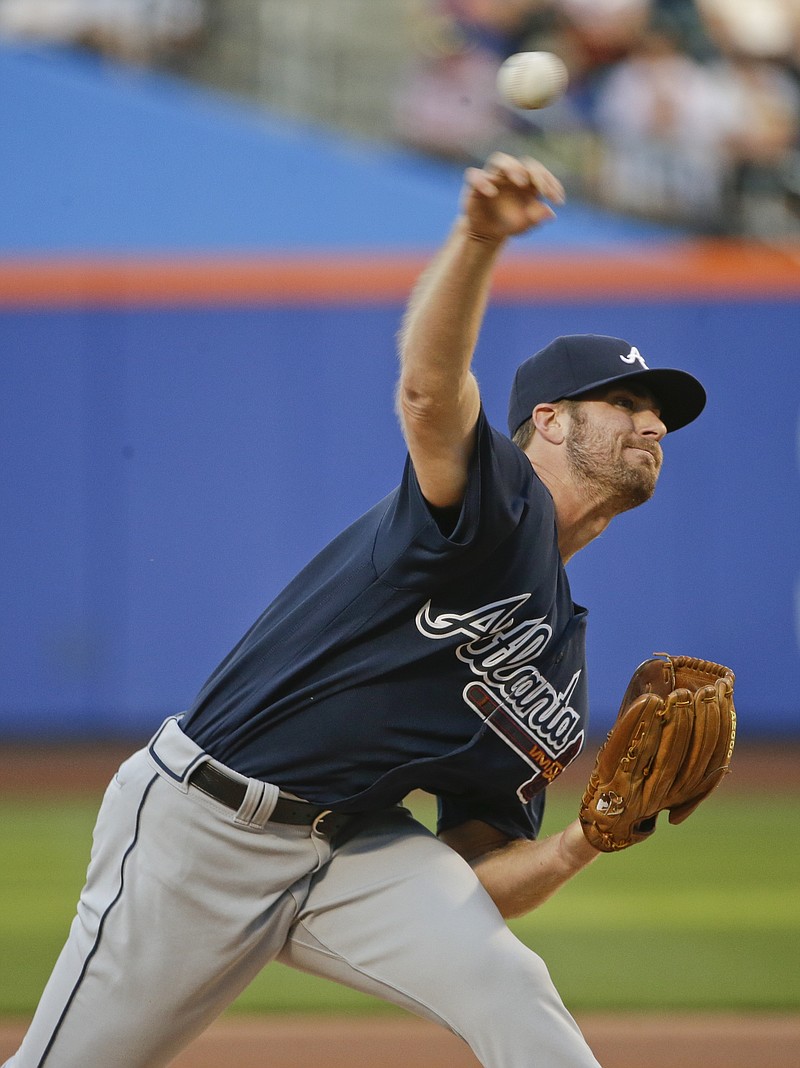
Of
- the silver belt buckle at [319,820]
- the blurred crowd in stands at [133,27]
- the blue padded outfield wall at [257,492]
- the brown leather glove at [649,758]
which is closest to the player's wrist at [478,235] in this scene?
the brown leather glove at [649,758]

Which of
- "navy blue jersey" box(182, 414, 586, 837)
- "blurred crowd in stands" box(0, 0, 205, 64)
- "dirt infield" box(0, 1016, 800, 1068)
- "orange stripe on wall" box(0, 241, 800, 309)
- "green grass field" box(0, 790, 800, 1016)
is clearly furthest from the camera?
"blurred crowd in stands" box(0, 0, 205, 64)

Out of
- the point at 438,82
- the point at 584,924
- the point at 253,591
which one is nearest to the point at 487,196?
the point at 584,924

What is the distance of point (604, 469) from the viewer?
95.0 inches

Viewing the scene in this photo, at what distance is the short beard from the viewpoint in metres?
2.41

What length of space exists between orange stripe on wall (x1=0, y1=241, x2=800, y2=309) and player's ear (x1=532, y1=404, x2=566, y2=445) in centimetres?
608

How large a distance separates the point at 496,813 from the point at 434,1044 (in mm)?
1507

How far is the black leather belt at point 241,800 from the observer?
7.62ft

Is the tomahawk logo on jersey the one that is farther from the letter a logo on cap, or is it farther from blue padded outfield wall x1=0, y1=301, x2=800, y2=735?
blue padded outfield wall x1=0, y1=301, x2=800, y2=735

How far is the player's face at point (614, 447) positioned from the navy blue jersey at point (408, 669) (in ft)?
0.50

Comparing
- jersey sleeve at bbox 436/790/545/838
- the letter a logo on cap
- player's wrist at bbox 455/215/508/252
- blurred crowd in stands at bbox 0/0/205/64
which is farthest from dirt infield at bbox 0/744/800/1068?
blurred crowd in stands at bbox 0/0/205/64

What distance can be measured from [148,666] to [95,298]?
2.27 meters

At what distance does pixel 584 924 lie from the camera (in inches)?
202

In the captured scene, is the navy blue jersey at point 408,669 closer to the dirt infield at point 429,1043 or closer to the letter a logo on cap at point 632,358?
the letter a logo on cap at point 632,358

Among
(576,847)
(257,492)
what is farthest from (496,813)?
(257,492)
